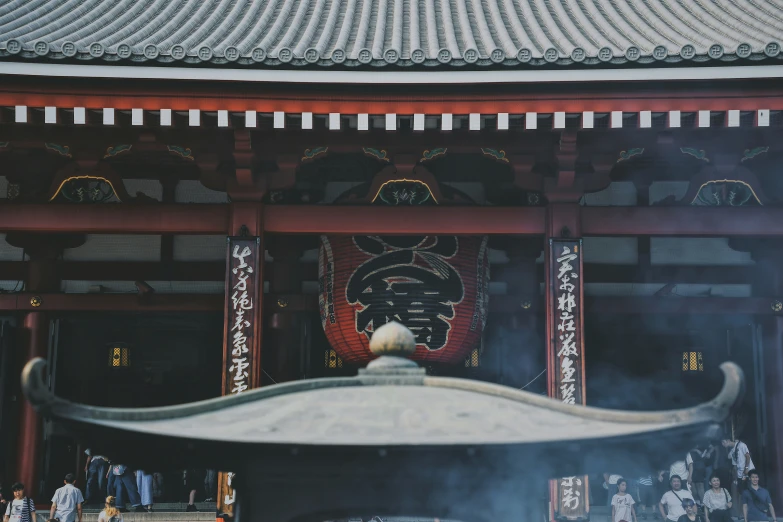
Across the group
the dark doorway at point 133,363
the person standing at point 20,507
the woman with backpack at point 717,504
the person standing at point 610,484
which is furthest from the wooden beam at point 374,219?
the person standing at point 610,484

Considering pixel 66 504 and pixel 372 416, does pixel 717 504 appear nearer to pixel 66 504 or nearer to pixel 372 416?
pixel 66 504

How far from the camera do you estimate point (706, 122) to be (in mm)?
9336

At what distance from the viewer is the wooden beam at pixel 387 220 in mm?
10312

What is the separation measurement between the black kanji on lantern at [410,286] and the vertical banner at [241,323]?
1.14 m

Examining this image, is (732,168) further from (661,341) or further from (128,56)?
(128,56)

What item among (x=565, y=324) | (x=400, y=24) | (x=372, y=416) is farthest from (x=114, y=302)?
(x=372, y=416)

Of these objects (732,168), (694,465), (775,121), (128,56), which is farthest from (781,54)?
(694,465)

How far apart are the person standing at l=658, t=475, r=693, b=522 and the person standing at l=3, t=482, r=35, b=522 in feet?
23.1

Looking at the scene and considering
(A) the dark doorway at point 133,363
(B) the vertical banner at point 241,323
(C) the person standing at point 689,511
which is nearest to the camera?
(B) the vertical banner at point 241,323

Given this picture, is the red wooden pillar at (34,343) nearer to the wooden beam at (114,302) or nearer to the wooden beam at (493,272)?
the wooden beam at (114,302)

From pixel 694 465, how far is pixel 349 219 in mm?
6580

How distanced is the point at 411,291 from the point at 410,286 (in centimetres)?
5

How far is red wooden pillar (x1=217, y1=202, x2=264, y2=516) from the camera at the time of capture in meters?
9.67

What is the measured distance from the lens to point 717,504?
12109mm
